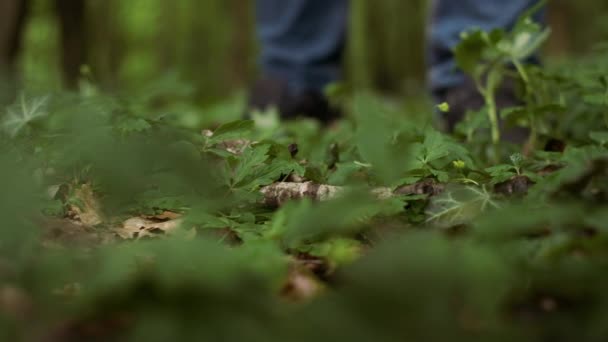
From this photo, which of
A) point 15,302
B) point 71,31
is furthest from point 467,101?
point 71,31

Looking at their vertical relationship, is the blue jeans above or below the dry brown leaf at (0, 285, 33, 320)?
above

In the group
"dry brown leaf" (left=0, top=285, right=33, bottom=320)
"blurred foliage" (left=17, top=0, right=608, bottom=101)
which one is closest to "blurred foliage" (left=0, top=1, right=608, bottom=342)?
"dry brown leaf" (left=0, top=285, right=33, bottom=320)

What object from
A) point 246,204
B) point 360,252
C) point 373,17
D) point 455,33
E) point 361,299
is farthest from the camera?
point 373,17

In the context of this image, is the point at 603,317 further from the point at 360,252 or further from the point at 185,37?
the point at 185,37

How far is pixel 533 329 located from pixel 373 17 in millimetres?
6082

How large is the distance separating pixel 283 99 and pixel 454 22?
1.01 metres

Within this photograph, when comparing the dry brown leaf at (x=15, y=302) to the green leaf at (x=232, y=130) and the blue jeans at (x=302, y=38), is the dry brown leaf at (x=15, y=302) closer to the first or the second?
the green leaf at (x=232, y=130)

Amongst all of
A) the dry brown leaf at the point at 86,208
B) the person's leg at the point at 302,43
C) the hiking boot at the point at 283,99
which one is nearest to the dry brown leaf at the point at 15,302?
the dry brown leaf at the point at 86,208

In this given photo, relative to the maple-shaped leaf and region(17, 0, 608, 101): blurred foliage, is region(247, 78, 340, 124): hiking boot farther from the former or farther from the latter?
region(17, 0, 608, 101): blurred foliage

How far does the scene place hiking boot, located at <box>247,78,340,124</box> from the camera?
347 cm

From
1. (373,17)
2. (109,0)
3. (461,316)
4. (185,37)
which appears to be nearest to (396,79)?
(373,17)

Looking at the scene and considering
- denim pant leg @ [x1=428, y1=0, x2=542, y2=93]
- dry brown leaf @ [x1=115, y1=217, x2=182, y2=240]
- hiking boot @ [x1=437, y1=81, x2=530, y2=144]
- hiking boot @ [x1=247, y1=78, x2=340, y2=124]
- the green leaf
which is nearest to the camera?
dry brown leaf @ [x1=115, y1=217, x2=182, y2=240]

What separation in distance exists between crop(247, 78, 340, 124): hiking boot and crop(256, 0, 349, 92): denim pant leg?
0.07m

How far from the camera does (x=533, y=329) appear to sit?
694 millimetres
